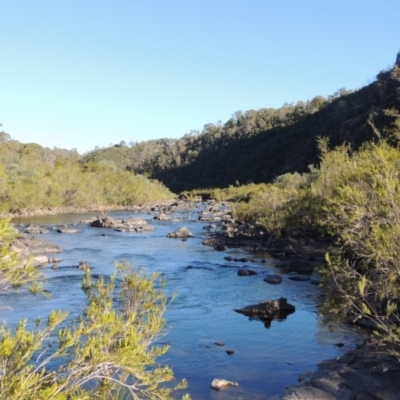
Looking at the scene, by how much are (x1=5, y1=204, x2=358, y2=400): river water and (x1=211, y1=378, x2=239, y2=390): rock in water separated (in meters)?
0.19

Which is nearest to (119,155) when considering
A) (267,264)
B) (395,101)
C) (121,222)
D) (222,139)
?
(222,139)

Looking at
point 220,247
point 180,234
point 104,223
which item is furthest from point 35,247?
point 104,223

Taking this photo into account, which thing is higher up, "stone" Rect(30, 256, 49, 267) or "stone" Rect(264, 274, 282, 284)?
"stone" Rect(30, 256, 49, 267)

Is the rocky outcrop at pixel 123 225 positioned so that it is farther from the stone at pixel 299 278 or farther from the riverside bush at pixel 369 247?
the riverside bush at pixel 369 247

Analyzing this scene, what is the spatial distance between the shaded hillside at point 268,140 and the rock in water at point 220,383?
6741 centimetres

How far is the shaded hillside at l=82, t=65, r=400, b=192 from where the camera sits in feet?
302

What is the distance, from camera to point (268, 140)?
140 meters

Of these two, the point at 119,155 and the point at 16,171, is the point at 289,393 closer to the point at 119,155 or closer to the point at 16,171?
the point at 16,171

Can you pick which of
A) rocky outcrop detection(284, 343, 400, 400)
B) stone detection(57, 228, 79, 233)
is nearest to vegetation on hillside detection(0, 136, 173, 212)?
stone detection(57, 228, 79, 233)

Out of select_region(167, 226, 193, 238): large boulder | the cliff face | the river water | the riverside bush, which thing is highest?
the cliff face

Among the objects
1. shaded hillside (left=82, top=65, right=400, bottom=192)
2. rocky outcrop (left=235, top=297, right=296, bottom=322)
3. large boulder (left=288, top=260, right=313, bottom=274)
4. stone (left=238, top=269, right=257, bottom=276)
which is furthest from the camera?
shaded hillside (left=82, top=65, right=400, bottom=192)

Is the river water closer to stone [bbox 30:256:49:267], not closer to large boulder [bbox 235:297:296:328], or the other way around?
large boulder [bbox 235:297:296:328]

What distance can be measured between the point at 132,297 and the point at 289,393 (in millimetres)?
5366

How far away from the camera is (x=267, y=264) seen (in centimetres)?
2997
